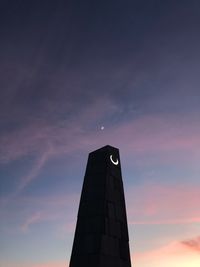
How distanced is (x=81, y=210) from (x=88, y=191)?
2.81ft

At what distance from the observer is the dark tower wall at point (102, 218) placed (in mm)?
11719

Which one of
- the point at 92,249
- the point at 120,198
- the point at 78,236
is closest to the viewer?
the point at 92,249

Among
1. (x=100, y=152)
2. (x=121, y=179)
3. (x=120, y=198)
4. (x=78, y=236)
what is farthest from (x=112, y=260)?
(x=100, y=152)

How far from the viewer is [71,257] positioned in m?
12.4

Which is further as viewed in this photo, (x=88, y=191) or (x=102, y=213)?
(x=88, y=191)

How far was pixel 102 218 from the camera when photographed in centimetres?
1223

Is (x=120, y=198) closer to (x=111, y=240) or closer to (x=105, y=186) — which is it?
(x=105, y=186)

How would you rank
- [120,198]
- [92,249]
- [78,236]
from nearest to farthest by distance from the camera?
[92,249]
[78,236]
[120,198]

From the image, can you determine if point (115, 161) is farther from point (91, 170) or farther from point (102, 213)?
point (102, 213)

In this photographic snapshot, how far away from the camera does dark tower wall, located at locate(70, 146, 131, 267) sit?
11719 mm

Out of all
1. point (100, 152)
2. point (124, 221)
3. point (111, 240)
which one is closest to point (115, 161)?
point (100, 152)

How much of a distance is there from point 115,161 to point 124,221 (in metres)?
2.70

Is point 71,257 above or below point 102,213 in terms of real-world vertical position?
below

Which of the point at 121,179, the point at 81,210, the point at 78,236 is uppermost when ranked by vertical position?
the point at 121,179
